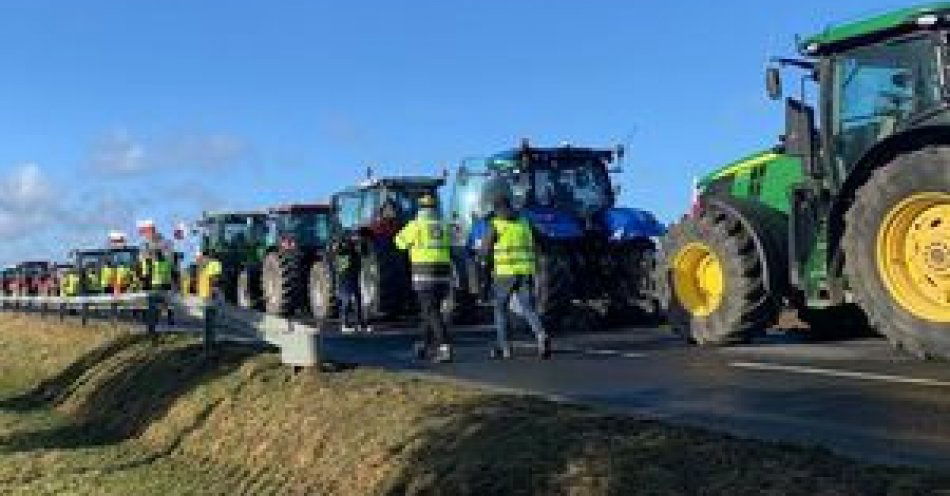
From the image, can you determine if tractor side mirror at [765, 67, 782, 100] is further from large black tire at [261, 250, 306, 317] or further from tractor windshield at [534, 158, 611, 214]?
large black tire at [261, 250, 306, 317]

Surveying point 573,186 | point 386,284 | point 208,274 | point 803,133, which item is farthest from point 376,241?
point 803,133

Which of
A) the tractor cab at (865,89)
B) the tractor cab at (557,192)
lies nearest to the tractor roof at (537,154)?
the tractor cab at (557,192)

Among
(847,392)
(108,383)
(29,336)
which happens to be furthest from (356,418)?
(29,336)

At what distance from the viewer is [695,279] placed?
1686 centimetres

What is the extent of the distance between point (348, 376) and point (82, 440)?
10.8 ft

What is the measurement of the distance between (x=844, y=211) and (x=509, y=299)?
4666mm

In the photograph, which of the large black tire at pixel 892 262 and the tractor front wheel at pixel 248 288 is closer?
the large black tire at pixel 892 262

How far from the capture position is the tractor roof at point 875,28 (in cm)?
1262

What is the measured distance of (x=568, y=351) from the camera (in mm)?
17344

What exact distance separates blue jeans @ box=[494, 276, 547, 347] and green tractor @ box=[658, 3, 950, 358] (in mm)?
1427

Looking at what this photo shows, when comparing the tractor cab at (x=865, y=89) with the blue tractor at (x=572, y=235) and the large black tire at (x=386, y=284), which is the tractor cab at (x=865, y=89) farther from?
the large black tire at (x=386, y=284)

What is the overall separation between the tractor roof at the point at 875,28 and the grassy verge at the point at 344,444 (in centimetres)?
436

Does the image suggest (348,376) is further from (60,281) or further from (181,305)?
(60,281)

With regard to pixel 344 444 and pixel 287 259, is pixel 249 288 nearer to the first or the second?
pixel 287 259
